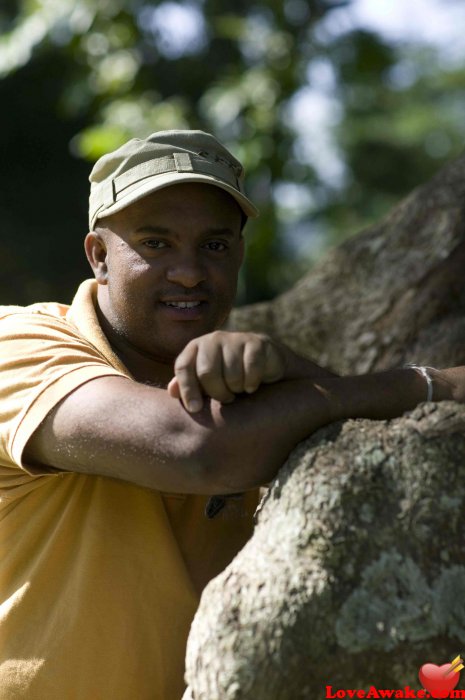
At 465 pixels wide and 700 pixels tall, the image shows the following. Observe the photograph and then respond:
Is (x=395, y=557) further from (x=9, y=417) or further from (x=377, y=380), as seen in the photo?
(x=9, y=417)

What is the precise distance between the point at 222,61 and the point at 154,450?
1330 cm

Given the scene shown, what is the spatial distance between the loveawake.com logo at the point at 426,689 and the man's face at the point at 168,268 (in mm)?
1133

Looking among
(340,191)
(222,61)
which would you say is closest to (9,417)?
(222,61)

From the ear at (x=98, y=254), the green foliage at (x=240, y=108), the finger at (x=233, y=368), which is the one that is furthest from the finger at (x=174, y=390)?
the green foliage at (x=240, y=108)

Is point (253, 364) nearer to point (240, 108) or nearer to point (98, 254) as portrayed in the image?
point (98, 254)

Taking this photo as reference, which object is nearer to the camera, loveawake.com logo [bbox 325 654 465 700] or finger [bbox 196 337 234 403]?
loveawake.com logo [bbox 325 654 465 700]

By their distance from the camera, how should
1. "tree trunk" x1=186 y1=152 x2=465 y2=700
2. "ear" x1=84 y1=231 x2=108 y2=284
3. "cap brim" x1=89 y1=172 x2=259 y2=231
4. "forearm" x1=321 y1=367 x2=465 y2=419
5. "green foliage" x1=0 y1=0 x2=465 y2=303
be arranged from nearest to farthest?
"tree trunk" x1=186 y1=152 x2=465 y2=700
"forearm" x1=321 y1=367 x2=465 y2=419
"cap brim" x1=89 y1=172 x2=259 y2=231
"ear" x1=84 y1=231 x2=108 y2=284
"green foliage" x1=0 y1=0 x2=465 y2=303

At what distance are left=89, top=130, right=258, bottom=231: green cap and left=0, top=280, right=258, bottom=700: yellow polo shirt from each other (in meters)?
0.42

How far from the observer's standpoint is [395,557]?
7.14 feet

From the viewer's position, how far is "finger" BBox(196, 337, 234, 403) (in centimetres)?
229

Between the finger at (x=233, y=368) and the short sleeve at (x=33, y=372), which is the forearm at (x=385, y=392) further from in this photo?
the short sleeve at (x=33, y=372)

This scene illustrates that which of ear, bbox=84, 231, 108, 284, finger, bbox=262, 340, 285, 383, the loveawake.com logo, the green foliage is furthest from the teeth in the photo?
the green foliage

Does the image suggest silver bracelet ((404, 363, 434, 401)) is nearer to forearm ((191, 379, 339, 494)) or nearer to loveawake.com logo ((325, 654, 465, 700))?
forearm ((191, 379, 339, 494))

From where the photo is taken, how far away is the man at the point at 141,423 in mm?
2342
